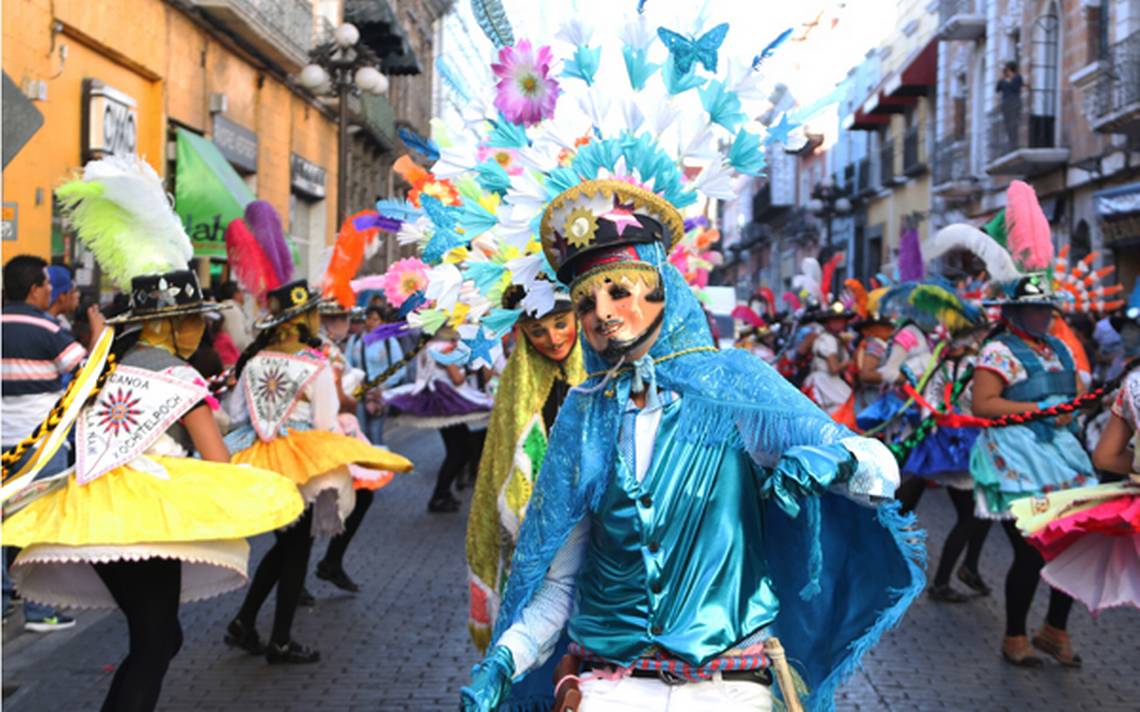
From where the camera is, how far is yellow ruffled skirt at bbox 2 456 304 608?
464 centimetres

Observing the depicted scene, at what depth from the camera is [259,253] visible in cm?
771

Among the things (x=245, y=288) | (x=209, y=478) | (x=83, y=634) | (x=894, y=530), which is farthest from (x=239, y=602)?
(x=894, y=530)

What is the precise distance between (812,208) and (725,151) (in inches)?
1604

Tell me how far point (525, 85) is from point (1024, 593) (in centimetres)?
441

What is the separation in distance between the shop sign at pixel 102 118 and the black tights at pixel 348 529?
810 centimetres

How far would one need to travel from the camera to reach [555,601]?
3496 mm

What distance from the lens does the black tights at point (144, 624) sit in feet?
15.5

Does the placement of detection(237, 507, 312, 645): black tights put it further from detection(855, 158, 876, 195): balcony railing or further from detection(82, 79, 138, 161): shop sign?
detection(855, 158, 876, 195): balcony railing

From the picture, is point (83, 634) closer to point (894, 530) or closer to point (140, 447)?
point (140, 447)

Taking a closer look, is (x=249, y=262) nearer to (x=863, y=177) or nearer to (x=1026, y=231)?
(x=1026, y=231)

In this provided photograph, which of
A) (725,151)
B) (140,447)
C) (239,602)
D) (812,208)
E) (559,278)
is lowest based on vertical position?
(239,602)

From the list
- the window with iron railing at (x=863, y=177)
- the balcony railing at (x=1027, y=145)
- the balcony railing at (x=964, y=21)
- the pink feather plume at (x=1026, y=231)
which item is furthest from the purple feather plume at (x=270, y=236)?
the window with iron railing at (x=863, y=177)

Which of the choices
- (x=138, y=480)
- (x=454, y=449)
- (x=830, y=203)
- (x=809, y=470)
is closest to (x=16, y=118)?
(x=138, y=480)

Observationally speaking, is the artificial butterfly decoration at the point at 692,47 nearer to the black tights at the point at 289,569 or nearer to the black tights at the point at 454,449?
the black tights at the point at 289,569
